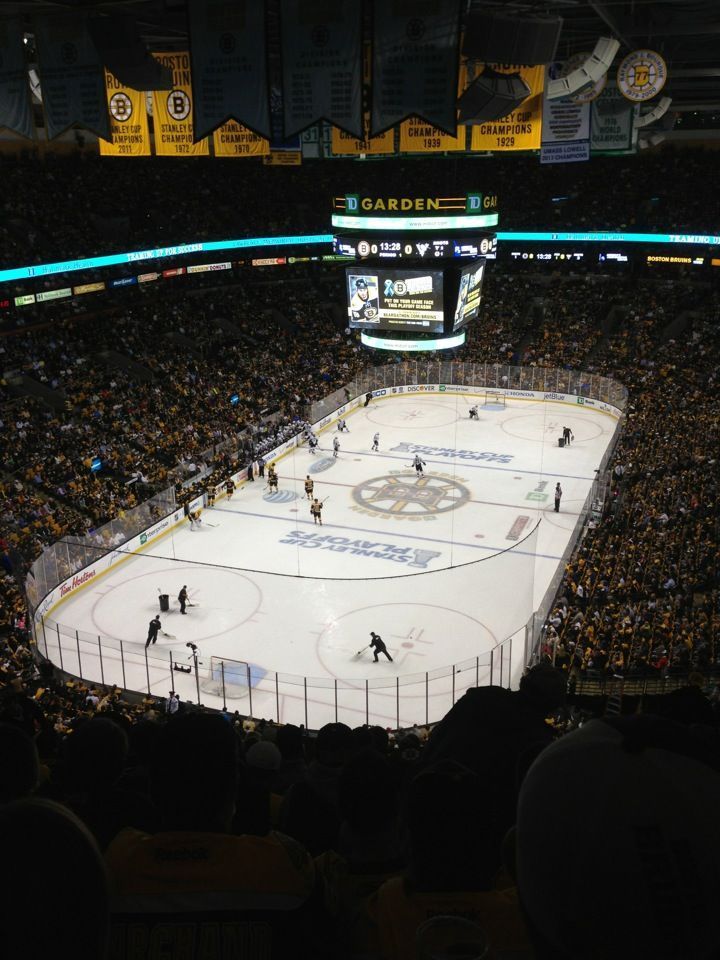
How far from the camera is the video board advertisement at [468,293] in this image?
27.6 meters

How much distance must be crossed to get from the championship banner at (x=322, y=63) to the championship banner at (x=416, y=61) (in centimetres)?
35

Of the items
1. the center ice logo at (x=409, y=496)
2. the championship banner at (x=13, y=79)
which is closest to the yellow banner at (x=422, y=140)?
the championship banner at (x=13, y=79)

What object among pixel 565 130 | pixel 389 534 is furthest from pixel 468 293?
pixel 389 534

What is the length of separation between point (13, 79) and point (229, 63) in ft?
13.1

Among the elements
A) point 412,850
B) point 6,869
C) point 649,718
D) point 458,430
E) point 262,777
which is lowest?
point 458,430

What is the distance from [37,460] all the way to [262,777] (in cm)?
2474

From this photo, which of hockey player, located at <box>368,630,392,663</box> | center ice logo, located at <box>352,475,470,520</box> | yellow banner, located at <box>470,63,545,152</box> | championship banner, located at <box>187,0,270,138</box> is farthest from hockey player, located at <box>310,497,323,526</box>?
championship banner, located at <box>187,0,270,138</box>

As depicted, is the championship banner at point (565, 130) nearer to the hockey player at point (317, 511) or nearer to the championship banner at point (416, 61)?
the championship banner at point (416, 61)

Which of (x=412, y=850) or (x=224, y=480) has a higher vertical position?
(x=412, y=850)

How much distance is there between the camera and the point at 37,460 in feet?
91.2

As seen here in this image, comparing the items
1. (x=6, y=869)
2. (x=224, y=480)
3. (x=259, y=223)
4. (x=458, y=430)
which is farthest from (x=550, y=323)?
(x=6, y=869)

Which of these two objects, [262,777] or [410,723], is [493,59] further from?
[262,777]

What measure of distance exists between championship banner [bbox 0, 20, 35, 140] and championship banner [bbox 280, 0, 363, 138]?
4780 millimetres

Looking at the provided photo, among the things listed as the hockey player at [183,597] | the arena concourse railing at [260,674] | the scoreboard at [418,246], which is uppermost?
the scoreboard at [418,246]
